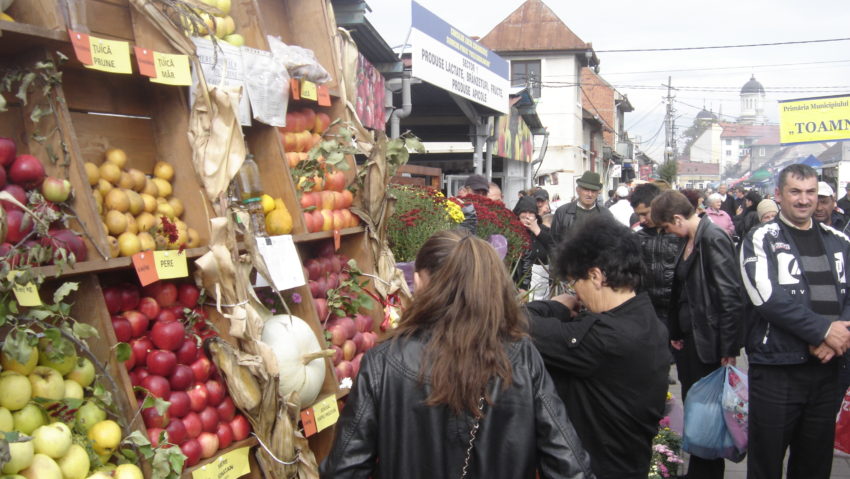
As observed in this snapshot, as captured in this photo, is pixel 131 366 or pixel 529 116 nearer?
pixel 131 366

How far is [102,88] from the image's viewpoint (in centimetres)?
279

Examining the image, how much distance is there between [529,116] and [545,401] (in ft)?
54.7

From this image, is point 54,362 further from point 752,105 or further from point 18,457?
point 752,105

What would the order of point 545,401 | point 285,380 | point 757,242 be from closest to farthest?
point 545,401
point 285,380
point 757,242

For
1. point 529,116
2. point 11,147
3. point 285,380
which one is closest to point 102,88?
point 11,147

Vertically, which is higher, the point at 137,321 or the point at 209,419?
the point at 137,321

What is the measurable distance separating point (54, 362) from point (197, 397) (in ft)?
1.87

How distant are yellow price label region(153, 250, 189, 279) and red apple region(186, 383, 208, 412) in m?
0.43

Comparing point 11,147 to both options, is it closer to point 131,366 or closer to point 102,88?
point 102,88

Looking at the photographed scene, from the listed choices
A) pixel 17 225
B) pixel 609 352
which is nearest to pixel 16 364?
pixel 17 225

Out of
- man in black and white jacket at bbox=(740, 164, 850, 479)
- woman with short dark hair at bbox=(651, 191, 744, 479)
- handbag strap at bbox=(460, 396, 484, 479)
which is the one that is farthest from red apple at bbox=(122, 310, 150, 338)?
woman with short dark hair at bbox=(651, 191, 744, 479)

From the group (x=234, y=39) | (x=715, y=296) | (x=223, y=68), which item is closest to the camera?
(x=223, y=68)

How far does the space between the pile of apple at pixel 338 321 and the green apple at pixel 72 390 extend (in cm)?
123

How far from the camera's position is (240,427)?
274 cm
